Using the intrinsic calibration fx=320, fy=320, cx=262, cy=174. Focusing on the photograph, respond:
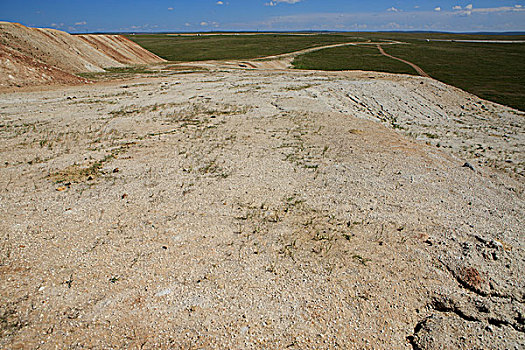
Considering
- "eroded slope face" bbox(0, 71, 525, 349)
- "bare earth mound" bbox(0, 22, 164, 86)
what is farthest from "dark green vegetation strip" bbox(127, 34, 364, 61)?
"eroded slope face" bbox(0, 71, 525, 349)

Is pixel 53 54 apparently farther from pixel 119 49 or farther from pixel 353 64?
pixel 353 64

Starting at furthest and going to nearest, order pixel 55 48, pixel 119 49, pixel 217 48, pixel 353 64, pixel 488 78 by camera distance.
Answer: pixel 217 48, pixel 353 64, pixel 119 49, pixel 488 78, pixel 55 48

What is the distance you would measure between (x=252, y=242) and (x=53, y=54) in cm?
4400

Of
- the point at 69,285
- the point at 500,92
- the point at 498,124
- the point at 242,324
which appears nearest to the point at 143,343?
the point at 242,324

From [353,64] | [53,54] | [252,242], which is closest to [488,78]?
[353,64]

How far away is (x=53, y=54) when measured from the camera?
3941 centimetres

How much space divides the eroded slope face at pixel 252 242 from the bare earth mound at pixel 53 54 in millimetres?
19125

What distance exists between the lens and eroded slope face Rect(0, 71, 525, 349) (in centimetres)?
541

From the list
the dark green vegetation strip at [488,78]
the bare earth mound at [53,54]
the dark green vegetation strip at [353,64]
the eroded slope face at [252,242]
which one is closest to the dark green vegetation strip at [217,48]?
the bare earth mound at [53,54]

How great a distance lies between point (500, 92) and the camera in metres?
35.8

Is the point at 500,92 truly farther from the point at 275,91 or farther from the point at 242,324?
the point at 242,324

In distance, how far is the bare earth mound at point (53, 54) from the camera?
29828 mm

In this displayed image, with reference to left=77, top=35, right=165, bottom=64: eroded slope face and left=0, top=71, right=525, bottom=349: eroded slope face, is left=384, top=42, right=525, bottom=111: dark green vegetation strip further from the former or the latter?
left=77, top=35, right=165, bottom=64: eroded slope face

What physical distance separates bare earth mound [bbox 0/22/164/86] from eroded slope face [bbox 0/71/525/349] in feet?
62.7
